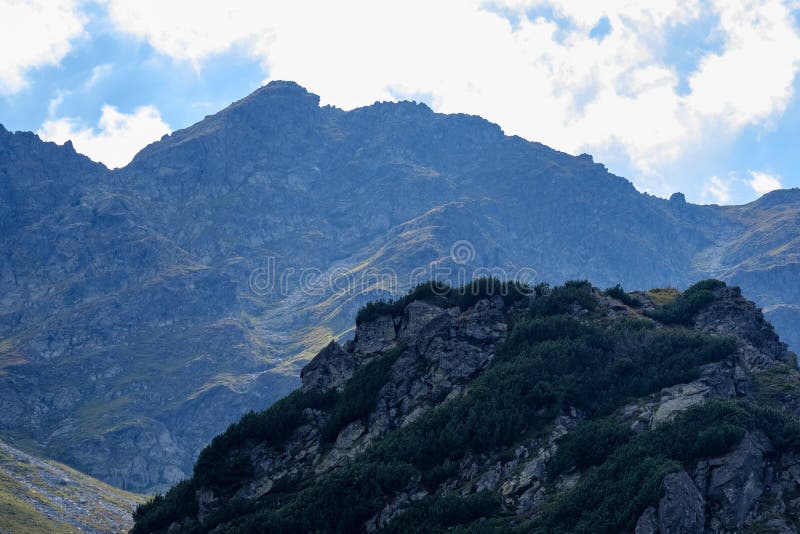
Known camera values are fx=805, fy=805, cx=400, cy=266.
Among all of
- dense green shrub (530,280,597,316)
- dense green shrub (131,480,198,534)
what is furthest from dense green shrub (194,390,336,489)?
dense green shrub (530,280,597,316)

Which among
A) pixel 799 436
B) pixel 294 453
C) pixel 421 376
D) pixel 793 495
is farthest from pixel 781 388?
pixel 294 453

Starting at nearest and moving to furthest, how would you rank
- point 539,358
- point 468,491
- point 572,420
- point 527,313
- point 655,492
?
1. point 655,492
2. point 468,491
3. point 572,420
4. point 539,358
5. point 527,313

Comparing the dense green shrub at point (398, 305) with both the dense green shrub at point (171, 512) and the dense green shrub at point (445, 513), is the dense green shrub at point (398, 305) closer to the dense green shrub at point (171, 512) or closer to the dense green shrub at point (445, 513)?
the dense green shrub at point (171, 512)

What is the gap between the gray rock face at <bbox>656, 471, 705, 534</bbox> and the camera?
196 ft

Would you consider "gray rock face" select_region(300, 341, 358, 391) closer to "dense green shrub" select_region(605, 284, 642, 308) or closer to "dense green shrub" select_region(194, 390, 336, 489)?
"dense green shrub" select_region(194, 390, 336, 489)

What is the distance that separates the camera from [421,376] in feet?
319

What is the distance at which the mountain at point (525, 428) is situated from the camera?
2562 inches

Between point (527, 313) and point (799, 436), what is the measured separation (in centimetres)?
4275

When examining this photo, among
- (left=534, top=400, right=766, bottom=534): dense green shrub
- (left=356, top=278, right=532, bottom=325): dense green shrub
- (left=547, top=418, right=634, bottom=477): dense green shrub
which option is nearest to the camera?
(left=534, top=400, right=766, bottom=534): dense green shrub

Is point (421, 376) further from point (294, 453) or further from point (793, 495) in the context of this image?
point (793, 495)

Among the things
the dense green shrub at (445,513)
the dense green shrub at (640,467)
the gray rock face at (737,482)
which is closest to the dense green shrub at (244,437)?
the dense green shrub at (445,513)

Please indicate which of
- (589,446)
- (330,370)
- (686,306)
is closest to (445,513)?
(589,446)

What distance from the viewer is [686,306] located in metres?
108

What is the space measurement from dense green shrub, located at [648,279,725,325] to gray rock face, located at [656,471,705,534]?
46333 millimetres
